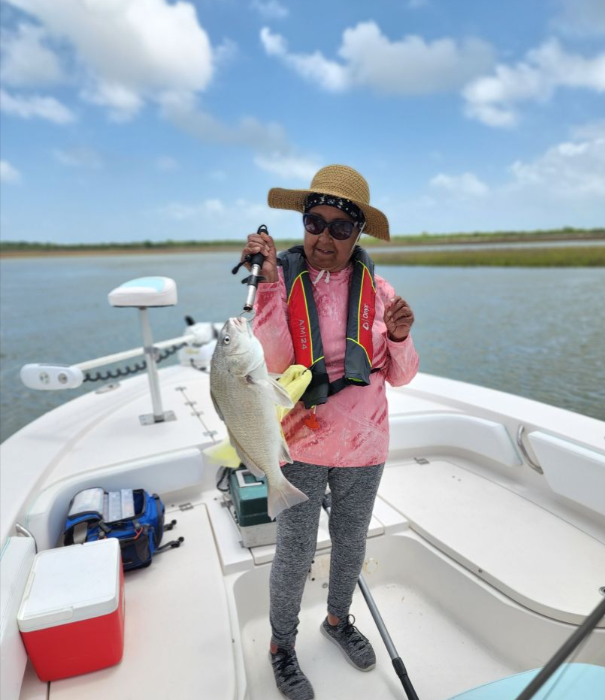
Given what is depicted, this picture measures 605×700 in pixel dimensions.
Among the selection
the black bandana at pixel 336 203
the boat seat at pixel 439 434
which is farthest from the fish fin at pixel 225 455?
the boat seat at pixel 439 434

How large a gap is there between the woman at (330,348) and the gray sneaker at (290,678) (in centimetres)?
22

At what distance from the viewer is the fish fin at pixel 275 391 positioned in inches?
45.1

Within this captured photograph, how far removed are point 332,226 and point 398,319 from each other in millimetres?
352

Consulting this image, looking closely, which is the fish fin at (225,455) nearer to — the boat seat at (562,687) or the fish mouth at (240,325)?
the fish mouth at (240,325)

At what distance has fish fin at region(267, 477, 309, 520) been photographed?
4.21 feet

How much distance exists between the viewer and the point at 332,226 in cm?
137

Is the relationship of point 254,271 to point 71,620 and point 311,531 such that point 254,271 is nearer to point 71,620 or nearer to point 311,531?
point 311,531

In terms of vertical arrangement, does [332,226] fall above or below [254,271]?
above

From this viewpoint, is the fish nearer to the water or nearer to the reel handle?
the reel handle

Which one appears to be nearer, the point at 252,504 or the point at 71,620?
the point at 71,620

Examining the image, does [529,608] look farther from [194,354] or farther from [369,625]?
[194,354]

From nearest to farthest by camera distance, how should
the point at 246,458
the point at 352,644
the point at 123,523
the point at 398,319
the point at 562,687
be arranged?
the point at 562,687
the point at 246,458
the point at 398,319
the point at 352,644
the point at 123,523

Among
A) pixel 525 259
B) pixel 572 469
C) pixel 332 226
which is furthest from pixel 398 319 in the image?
pixel 525 259

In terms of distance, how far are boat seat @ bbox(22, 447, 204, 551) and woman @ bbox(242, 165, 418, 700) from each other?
116 cm
